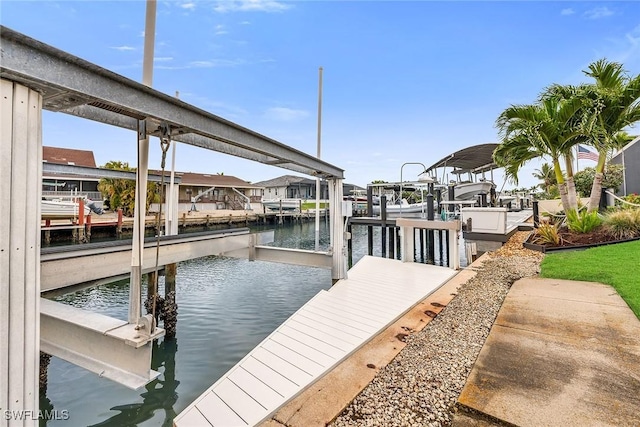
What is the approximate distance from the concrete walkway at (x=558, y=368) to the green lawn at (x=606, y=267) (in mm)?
533

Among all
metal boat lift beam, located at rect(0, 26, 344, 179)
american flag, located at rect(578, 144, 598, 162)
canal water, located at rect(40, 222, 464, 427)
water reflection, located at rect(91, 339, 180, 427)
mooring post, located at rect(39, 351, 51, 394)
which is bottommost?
water reflection, located at rect(91, 339, 180, 427)

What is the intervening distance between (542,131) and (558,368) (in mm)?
7910

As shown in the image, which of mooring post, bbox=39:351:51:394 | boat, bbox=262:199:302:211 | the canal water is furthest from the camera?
boat, bbox=262:199:302:211

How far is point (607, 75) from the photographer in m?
7.90

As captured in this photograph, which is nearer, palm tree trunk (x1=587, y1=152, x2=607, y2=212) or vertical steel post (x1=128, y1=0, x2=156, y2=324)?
vertical steel post (x1=128, y1=0, x2=156, y2=324)

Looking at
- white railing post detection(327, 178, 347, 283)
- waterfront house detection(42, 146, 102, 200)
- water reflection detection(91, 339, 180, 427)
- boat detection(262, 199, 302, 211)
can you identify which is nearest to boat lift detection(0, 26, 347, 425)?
water reflection detection(91, 339, 180, 427)

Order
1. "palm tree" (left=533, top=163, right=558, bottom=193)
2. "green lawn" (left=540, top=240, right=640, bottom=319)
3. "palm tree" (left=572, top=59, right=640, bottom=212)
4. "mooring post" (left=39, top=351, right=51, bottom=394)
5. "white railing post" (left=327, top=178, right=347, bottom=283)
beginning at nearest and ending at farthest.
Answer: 1. "mooring post" (left=39, top=351, right=51, bottom=394)
2. "green lawn" (left=540, top=240, right=640, bottom=319)
3. "white railing post" (left=327, top=178, right=347, bottom=283)
4. "palm tree" (left=572, top=59, right=640, bottom=212)
5. "palm tree" (left=533, top=163, right=558, bottom=193)

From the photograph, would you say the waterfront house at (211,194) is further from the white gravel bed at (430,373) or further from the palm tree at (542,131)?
the white gravel bed at (430,373)

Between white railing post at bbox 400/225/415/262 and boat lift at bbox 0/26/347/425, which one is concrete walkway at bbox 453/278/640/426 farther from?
white railing post at bbox 400/225/415/262

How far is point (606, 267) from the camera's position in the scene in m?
5.57

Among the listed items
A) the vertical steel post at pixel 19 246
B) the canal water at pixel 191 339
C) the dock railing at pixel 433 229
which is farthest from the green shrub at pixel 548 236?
the vertical steel post at pixel 19 246

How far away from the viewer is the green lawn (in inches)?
178

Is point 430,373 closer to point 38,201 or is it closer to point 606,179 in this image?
point 38,201

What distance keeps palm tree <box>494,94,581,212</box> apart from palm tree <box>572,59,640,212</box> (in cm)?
34
